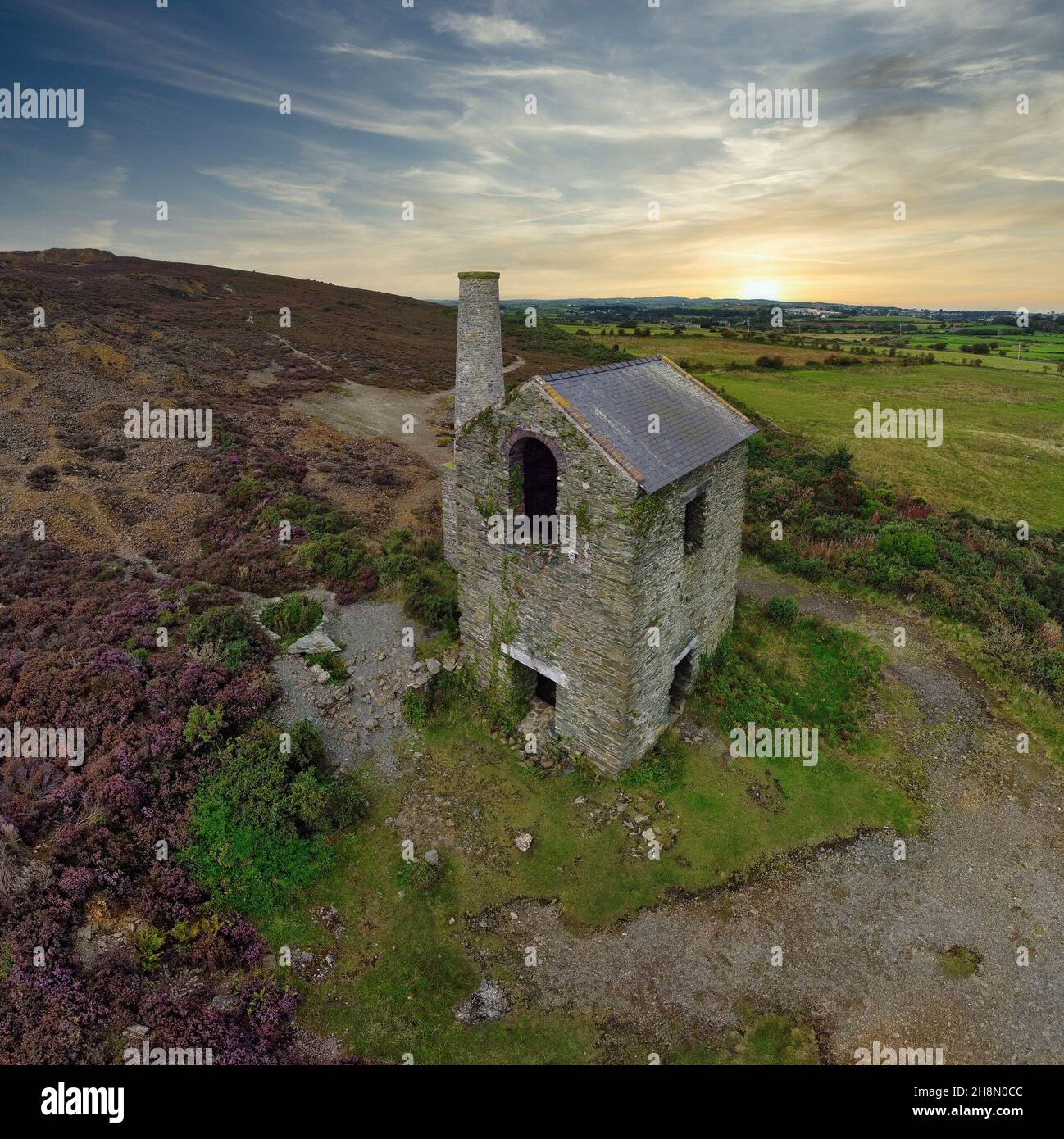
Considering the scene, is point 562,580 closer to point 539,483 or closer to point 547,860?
point 539,483

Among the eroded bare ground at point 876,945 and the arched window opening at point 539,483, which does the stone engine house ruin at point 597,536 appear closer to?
the arched window opening at point 539,483

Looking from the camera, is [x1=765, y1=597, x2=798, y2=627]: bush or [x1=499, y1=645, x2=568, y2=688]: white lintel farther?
[x1=765, y1=597, x2=798, y2=627]: bush

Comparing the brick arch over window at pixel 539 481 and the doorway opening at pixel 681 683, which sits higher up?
the brick arch over window at pixel 539 481

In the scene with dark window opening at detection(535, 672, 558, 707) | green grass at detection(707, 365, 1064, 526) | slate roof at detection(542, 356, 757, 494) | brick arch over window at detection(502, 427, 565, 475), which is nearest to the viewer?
slate roof at detection(542, 356, 757, 494)

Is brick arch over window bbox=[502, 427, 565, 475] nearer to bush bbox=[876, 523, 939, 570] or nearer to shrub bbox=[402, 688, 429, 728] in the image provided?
shrub bbox=[402, 688, 429, 728]

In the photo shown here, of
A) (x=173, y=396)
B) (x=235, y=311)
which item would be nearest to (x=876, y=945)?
(x=173, y=396)

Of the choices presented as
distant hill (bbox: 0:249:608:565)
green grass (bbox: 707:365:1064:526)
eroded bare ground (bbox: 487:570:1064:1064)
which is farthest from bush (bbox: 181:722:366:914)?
green grass (bbox: 707:365:1064:526)

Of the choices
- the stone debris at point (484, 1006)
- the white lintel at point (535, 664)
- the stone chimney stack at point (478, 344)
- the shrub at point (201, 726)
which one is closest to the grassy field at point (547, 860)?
the stone debris at point (484, 1006)
